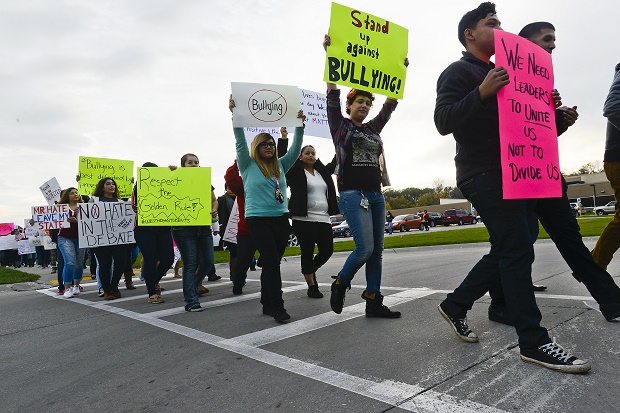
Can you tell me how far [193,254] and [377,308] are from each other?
7.97 feet

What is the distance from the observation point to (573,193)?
79.6 meters

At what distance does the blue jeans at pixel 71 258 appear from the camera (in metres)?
7.05

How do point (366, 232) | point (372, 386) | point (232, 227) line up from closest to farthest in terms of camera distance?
point (372, 386), point (366, 232), point (232, 227)

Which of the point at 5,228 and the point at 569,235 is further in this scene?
the point at 5,228

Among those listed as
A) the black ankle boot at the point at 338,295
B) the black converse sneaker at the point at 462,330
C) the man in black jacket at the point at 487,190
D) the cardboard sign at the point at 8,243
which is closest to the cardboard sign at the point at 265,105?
the black ankle boot at the point at 338,295

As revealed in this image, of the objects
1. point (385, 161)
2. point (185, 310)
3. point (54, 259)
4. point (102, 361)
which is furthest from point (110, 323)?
point (54, 259)

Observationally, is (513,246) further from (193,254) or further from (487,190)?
(193,254)

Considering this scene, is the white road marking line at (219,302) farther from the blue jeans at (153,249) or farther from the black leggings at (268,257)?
the black leggings at (268,257)

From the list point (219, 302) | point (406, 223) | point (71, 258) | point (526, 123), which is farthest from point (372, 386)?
point (406, 223)

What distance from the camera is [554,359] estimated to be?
2.23 meters

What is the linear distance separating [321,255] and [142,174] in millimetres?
2682

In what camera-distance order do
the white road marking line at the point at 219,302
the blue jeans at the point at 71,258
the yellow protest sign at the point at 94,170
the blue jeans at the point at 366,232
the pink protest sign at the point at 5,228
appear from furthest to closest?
1. the pink protest sign at the point at 5,228
2. the yellow protest sign at the point at 94,170
3. the blue jeans at the point at 71,258
4. the white road marking line at the point at 219,302
5. the blue jeans at the point at 366,232

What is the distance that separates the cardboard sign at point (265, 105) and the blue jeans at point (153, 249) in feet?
7.62

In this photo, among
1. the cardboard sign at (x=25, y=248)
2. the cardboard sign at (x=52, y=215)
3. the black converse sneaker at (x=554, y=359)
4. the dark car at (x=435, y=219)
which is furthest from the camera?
the dark car at (x=435, y=219)
